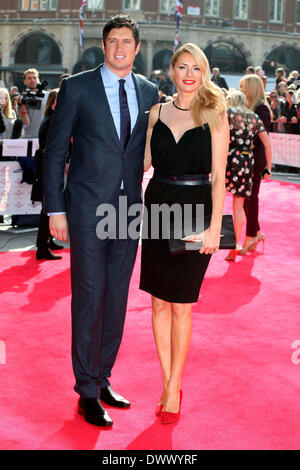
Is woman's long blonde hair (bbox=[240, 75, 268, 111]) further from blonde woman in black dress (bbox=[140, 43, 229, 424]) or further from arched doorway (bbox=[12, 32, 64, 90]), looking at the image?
arched doorway (bbox=[12, 32, 64, 90])

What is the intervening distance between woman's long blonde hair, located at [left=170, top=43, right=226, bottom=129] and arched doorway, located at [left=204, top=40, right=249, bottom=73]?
126ft

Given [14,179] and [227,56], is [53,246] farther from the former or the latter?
[227,56]

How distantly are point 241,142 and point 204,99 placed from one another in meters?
3.33

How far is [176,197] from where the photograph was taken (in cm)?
331

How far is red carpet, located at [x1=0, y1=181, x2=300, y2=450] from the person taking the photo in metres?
3.16

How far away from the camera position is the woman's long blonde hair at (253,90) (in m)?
6.79

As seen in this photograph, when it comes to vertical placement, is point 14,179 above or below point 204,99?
below

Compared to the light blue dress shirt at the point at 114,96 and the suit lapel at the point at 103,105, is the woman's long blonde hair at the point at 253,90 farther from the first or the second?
the suit lapel at the point at 103,105

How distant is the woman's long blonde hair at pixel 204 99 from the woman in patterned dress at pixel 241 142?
10.4 ft

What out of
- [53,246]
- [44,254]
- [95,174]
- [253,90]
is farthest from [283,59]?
[95,174]

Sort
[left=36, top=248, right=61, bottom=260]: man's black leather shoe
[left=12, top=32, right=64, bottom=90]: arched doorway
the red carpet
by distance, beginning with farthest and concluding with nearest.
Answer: [left=12, top=32, right=64, bottom=90]: arched doorway, [left=36, top=248, right=61, bottom=260]: man's black leather shoe, the red carpet

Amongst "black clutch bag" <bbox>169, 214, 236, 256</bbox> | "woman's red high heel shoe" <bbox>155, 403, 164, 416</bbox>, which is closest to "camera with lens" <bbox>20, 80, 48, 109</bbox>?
"black clutch bag" <bbox>169, 214, 236, 256</bbox>

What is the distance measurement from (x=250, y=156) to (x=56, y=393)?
3681 millimetres

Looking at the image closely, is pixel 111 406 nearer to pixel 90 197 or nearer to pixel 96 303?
pixel 96 303
